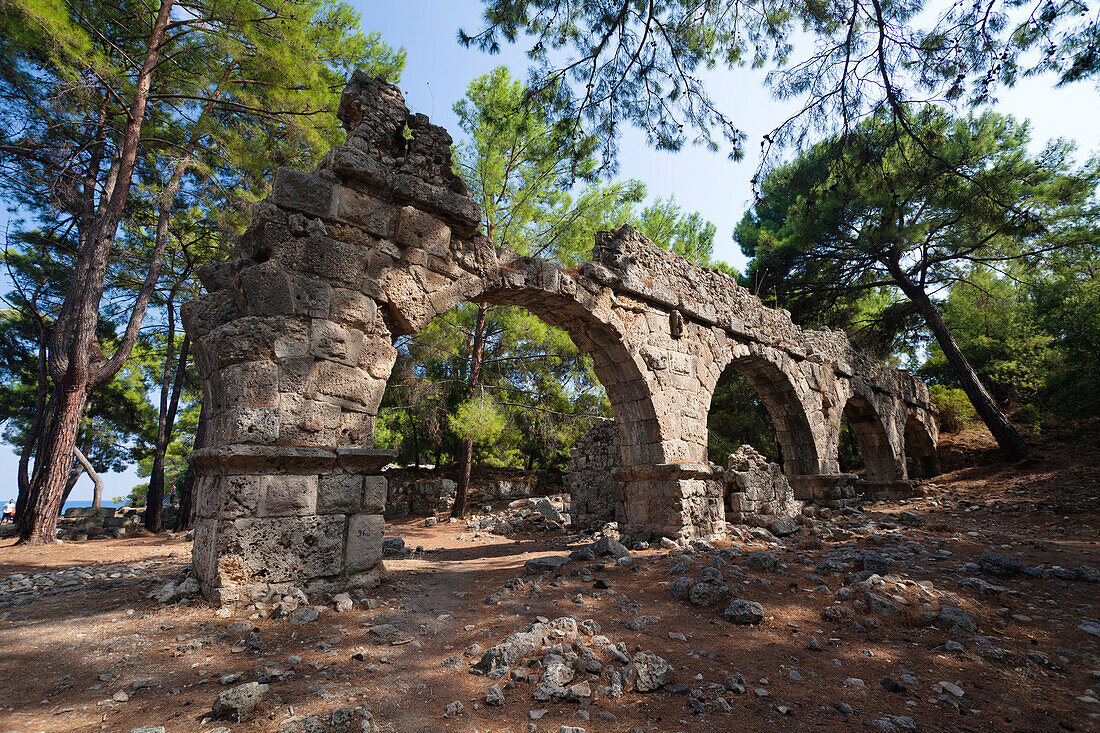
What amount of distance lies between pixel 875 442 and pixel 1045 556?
Result: 8.62 metres

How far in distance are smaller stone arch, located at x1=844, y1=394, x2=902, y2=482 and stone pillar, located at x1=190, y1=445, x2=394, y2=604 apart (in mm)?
12335

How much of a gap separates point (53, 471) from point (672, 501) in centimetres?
956

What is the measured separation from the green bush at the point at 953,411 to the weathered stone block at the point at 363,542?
1829cm

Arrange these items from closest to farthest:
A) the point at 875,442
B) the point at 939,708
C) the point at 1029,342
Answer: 1. the point at 939,708
2. the point at 875,442
3. the point at 1029,342

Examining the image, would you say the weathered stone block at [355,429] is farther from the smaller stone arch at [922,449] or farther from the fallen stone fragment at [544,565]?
the smaller stone arch at [922,449]

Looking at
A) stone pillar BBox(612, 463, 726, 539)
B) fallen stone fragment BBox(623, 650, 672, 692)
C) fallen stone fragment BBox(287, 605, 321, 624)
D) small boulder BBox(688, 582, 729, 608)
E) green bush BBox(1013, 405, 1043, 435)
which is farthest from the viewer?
green bush BBox(1013, 405, 1043, 435)

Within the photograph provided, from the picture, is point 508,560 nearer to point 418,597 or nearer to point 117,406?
point 418,597

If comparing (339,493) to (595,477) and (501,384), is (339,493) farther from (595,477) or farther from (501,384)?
(501,384)

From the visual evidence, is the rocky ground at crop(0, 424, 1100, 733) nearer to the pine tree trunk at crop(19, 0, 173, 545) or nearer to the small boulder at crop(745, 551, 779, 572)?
the small boulder at crop(745, 551, 779, 572)

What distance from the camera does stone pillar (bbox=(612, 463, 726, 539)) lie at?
629 cm

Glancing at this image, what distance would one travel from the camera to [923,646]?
2.96 metres

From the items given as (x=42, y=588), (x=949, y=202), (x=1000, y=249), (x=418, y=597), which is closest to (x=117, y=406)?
(x=42, y=588)

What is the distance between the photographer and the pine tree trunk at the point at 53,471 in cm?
809

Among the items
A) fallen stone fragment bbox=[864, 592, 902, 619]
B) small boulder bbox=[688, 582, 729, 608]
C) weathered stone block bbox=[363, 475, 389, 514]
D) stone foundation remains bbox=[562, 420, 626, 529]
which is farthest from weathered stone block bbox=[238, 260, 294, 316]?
stone foundation remains bbox=[562, 420, 626, 529]
